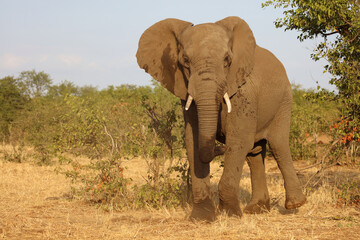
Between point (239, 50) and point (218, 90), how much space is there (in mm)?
949

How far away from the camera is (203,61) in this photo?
5.68 metres

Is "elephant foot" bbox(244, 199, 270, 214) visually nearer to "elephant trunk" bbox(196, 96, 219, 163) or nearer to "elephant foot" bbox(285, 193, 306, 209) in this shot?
"elephant foot" bbox(285, 193, 306, 209)

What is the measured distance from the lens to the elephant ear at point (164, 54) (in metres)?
6.31

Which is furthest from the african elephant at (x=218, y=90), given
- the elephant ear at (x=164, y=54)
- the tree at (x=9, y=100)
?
the tree at (x=9, y=100)

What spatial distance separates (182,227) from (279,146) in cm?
229

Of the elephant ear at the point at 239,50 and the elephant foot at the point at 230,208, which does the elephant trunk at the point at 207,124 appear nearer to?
the elephant ear at the point at 239,50

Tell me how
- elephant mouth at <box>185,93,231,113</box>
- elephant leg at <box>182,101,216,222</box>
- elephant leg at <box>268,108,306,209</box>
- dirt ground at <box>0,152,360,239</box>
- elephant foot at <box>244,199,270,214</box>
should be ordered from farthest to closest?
elephant foot at <box>244,199,270,214</box> < elephant leg at <box>268,108,306,209</box> < elephant leg at <box>182,101,216,222</box> < elephant mouth at <box>185,93,231,113</box> < dirt ground at <box>0,152,360,239</box>

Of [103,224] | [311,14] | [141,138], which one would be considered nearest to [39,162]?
[141,138]

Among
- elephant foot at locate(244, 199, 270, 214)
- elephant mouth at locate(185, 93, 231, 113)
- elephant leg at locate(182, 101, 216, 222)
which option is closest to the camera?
elephant mouth at locate(185, 93, 231, 113)

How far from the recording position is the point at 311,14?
758 cm

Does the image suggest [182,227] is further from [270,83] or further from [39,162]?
[39,162]

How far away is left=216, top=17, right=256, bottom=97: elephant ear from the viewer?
615 cm

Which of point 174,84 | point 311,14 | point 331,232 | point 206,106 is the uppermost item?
point 311,14

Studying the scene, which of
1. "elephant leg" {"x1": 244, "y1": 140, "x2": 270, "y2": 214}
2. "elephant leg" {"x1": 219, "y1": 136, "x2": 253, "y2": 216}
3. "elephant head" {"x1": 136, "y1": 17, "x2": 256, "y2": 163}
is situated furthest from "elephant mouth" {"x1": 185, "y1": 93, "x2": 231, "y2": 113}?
"elephant leg" {"x1": 244, "y1": 140, "x2": 270, "y2": 214}
